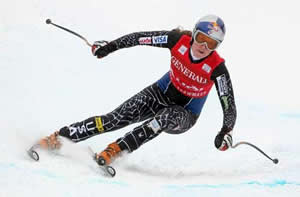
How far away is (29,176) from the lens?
11.3 feet

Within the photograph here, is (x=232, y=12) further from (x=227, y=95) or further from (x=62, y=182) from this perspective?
(x=62, y=182)

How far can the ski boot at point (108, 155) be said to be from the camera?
3.90m

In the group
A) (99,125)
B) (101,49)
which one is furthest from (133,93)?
(99,125)

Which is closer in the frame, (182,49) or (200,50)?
(200,50)

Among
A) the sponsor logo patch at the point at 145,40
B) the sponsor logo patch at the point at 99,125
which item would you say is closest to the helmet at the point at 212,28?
the sponsor logo patch at the point at 145,40

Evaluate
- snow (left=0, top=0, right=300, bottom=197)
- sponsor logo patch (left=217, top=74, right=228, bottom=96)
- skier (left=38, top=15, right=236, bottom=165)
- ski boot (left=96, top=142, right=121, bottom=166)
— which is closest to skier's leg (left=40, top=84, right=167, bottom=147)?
skier (left=38, top=15, right=236, bottom=165)

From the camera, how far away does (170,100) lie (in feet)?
14.6

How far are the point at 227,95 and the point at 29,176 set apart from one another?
4.76 ft

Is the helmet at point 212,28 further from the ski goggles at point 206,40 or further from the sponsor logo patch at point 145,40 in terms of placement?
the sponsor logo patch at point 145,40

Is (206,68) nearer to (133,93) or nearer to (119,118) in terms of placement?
(119,118)

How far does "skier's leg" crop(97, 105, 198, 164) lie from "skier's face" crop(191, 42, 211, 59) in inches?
16.2

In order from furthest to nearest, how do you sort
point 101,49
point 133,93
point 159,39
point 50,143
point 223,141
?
point 133,93 < point 101,49 < point 159,39 < point 50,143 < point 223,141

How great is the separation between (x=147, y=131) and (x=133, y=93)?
2.19m

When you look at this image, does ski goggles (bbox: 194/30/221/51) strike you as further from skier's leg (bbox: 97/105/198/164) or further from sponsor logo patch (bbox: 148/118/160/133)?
sponsor logo patch (bbox: 148/118/160/133)
